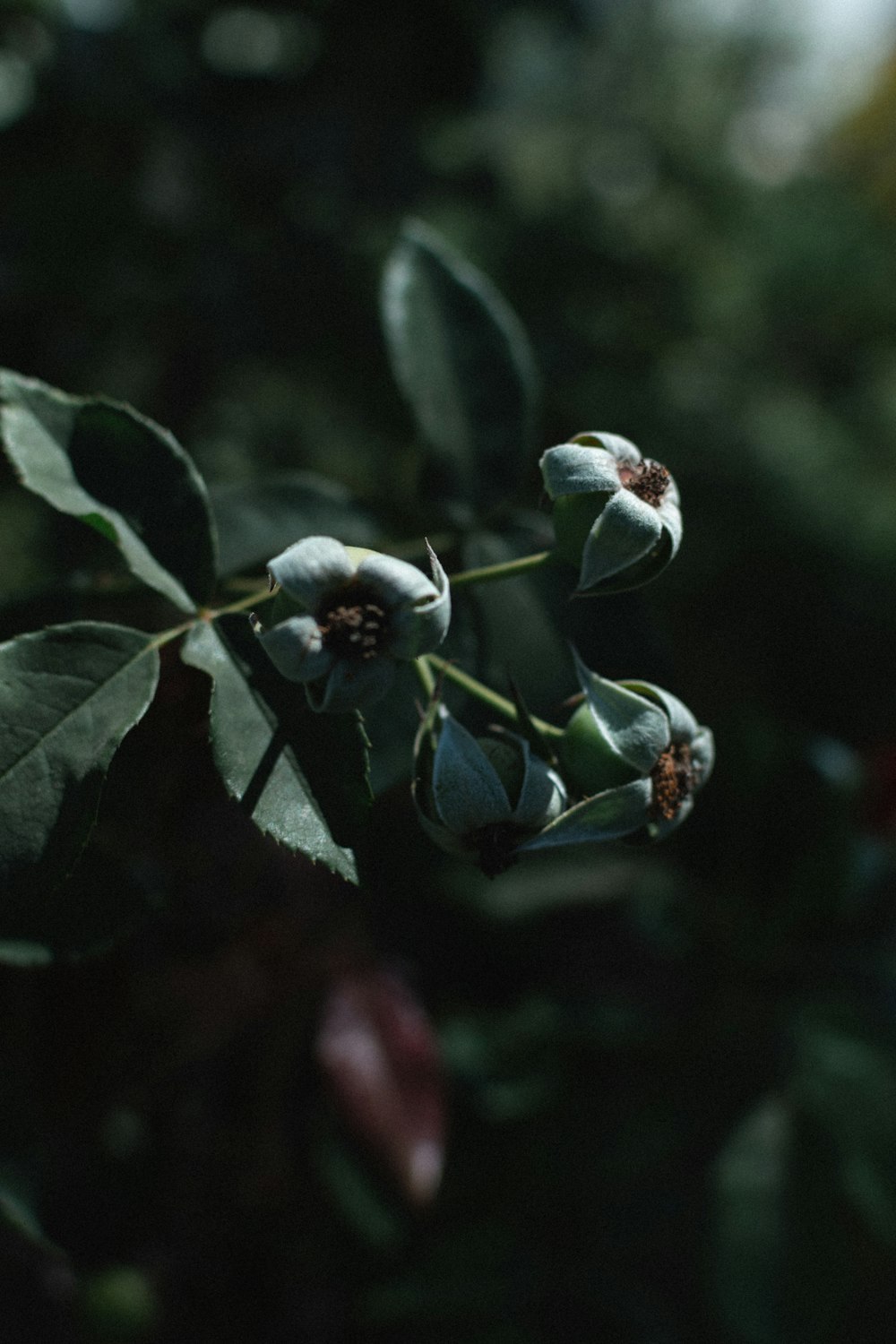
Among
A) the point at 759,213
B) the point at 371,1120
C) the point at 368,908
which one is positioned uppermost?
the point at 371,1120

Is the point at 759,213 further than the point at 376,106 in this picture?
Yes

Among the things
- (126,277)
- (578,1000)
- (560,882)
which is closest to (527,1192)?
(578,1000)

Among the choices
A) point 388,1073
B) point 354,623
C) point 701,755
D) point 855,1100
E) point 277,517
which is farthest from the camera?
point 855,1100

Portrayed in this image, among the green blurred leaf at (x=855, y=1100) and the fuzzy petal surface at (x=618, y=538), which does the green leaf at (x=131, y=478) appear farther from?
the green blurred leaf at (x=855, y=1100)

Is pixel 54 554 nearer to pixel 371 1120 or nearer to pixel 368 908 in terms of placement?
pixel 368 908

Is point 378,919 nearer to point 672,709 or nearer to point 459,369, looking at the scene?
point 459,369

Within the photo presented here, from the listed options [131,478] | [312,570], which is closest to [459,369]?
[131,478]

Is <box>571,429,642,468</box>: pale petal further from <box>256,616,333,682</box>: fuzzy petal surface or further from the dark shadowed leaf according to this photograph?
the dark shadowed leaf
